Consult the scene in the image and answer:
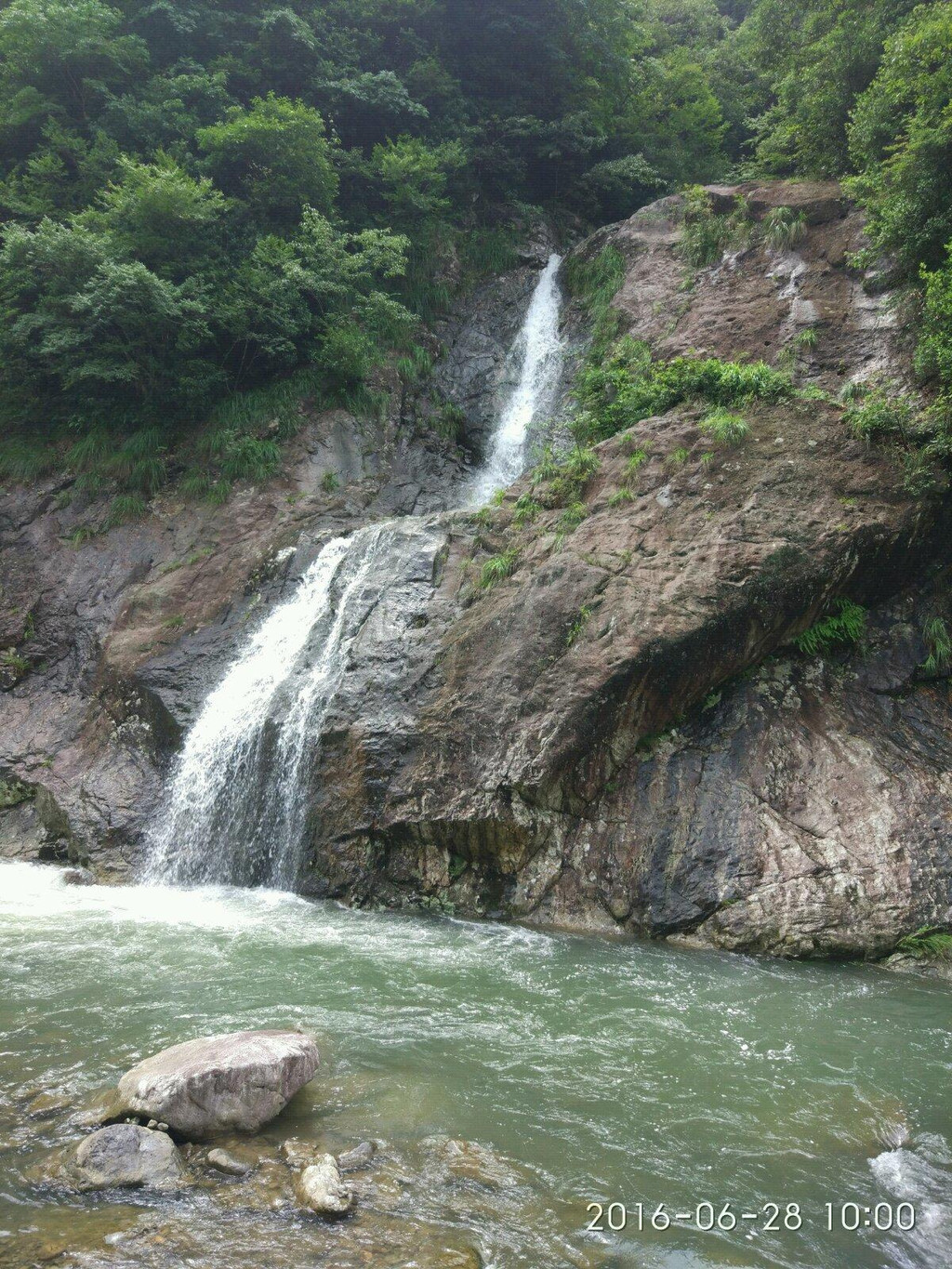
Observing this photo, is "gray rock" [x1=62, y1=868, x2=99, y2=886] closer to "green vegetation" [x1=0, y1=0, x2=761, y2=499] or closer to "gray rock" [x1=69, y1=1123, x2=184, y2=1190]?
"gray rock" [x1=69, y1=1123, x2=184, y2=1190]

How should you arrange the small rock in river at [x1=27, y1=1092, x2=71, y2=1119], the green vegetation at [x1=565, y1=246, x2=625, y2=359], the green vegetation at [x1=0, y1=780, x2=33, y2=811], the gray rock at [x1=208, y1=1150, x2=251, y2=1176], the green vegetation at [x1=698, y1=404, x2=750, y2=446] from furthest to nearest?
the green vegetation at [x1=565, y1=246, x2=625, y2=359]
the green vegetation at [x1=0, y1=780, x2=33, y2=811]
the green vegetation at [x1=698, y1=404, x2=750, y2=446]
the small rock in river at [x1=27, y1=1092, x2=71, y2=1119]
the gray rock at [x1=208, y1=1150, x2=251, y2=1176]

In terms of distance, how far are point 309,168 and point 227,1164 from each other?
17752 millimetres

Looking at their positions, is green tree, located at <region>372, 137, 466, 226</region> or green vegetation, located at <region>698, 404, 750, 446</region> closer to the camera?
green vegetation, located at <region>698, 404, 750, 446</region>

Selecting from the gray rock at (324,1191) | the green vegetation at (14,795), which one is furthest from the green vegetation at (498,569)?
the gray rock at (324,1191)

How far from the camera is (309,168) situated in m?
16.4

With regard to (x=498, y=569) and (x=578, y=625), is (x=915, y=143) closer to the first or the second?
(x=498, y=569)

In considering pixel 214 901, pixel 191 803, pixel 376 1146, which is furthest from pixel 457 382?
pixel 376 1146

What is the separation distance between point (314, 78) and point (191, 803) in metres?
17.4

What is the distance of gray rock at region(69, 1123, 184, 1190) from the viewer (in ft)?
10.7

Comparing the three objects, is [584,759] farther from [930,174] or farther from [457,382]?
[457,382]

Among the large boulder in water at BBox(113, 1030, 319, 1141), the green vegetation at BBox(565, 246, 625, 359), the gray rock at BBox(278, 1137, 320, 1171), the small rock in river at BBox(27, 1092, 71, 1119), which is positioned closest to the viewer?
the gray rock at BBox(278, 1137, 320, 1171)

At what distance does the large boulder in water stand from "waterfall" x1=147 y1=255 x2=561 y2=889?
17.5 feet

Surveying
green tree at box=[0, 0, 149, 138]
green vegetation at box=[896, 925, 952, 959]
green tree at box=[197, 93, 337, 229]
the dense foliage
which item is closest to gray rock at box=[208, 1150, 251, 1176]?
green vegetation at box=[896, 925, 952, 959]

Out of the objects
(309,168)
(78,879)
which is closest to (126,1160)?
(78,879)
